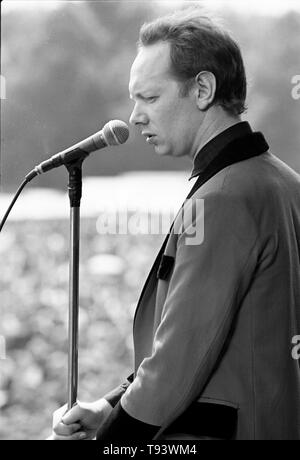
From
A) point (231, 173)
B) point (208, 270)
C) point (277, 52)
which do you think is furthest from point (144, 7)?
point (208, 270)

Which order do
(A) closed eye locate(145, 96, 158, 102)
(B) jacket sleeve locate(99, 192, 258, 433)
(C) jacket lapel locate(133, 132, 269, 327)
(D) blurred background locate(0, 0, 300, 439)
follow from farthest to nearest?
(D) blurred background locate(0, 0, 300, 439)
(A) closed eye locate(145, 96, 158, 102)
(C) jacket lapel locate(133, 132, 269, 327)
(B) jacket sleeve locate(99, 192, 258, 433)

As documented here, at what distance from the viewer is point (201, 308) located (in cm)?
124

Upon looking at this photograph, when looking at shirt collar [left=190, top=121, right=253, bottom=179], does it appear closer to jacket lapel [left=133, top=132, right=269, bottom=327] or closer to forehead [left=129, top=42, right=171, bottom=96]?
jacket lapel [left=133, top=132, right=269, bottom=327]

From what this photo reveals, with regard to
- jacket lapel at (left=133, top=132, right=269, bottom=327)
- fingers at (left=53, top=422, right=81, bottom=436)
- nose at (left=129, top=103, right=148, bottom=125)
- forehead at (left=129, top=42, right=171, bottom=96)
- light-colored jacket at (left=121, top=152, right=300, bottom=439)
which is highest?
forehead at (left=129, top=42, right=171, bottom=96)

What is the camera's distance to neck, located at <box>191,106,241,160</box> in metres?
1.42

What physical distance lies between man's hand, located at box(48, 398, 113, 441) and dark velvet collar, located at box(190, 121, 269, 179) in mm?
546

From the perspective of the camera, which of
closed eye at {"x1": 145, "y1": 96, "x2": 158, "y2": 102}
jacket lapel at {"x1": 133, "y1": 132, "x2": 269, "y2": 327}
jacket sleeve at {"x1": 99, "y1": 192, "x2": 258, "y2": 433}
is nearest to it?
jacket sleeve at {"x1": 99, "y1": 192, "x2": 258, "y2": 433}

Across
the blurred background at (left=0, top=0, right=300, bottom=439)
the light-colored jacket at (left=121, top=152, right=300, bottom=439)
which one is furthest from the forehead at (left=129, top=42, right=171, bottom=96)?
the blurred background at (left=0, top=0, right=300, bottom=439)

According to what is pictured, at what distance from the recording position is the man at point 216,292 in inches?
49.1

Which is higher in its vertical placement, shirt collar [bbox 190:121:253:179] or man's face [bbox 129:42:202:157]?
man's face [bbox 129:42:202:157]

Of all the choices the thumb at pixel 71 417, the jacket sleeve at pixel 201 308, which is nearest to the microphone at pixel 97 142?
the jacket sleeve at pixel 201 308

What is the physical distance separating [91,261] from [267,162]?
3.72 feet

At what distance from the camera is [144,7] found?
7.04 feet

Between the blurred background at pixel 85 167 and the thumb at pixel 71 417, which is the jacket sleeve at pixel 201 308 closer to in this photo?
the thumb at pixel 71 417
